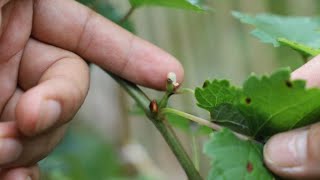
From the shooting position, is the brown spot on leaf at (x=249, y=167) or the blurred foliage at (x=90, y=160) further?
the blurred foliage at (x=90, y=160)

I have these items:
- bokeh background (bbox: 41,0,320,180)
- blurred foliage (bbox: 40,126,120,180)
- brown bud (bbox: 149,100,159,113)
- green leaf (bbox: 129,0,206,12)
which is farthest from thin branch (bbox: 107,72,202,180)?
blurred foliage (bbox: 40,126,120,180)

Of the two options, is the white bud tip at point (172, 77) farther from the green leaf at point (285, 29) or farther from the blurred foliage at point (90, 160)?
the blurred foliage at point (90, 160)

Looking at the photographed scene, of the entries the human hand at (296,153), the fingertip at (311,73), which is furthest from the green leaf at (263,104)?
the fingertip at (311,73)

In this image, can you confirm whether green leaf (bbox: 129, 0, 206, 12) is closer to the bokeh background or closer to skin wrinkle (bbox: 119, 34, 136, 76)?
skin wrinkle (bbox: 119, 34, 136, 76)

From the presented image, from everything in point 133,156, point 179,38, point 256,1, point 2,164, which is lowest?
point 133,156

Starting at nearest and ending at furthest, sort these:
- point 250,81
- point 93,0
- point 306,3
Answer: point 250,81 < point 93,0 < point 306,3

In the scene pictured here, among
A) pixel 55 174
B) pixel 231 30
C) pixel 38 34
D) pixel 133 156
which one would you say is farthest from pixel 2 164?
pixel 133 156

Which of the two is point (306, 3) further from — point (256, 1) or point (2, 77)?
point (2, 77)
